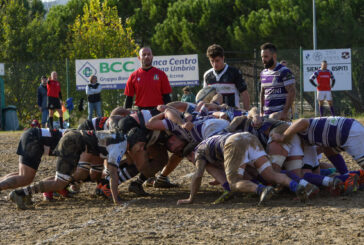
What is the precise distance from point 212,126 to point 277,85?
1.64 m

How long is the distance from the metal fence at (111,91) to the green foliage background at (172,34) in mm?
36

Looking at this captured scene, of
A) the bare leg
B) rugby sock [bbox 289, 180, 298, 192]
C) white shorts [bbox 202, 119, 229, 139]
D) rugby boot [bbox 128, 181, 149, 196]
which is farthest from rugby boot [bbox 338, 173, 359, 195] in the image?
the bare leg

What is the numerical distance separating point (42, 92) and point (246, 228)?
14849mm

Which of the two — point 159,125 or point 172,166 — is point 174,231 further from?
point 172,166

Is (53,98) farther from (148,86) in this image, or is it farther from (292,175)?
(292,175)

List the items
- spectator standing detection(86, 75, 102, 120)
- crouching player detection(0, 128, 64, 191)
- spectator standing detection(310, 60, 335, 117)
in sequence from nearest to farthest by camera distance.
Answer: crouching player detection(0, 128, 64, 191)
spectator standing detection(310, 60, 335, 117)
spectator standing detection(86, 75, 102, 120)

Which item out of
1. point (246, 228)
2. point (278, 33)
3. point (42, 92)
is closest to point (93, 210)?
point (246, 228)

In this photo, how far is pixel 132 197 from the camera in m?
7.24

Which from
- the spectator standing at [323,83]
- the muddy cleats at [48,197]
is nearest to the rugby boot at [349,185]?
the muddy cleats at [48,197]

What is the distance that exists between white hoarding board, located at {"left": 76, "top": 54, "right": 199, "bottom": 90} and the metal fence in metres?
0.50

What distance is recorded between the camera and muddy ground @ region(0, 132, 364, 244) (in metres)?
4.95

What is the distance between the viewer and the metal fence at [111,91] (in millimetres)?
19797

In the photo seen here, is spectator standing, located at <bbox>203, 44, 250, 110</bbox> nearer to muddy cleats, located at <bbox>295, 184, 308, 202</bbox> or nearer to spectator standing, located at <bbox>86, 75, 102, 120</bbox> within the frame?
muddy cleats, located at <bbox>295, 184, 308, 202</bbox>

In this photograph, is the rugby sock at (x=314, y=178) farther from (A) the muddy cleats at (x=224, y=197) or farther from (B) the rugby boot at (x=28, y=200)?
(B) the rugby boot at (x=28, y=200)
